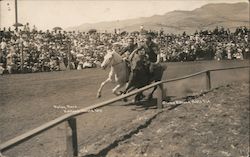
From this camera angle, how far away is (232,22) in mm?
10922

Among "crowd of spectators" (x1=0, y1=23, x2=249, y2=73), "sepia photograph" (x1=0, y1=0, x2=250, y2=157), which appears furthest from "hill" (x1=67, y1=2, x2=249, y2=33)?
"crowd of spectators" (x1=0, y1=23, x2=249, y2=73)

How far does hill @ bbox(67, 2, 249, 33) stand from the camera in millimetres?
7881

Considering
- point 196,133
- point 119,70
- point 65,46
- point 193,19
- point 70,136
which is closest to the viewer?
point 70,136

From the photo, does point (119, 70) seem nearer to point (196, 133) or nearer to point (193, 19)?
point (196, 133)

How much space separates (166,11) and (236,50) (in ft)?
31.9

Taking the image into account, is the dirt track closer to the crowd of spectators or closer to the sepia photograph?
the sepia photograph

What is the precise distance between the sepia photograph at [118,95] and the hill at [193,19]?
0.03m

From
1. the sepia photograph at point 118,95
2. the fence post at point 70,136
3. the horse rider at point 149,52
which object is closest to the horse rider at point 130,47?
the sepia photograph at point 118,95

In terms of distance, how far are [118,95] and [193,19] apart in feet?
11.1

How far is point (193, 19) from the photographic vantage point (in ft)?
34.7

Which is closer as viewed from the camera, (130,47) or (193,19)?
(130,47)

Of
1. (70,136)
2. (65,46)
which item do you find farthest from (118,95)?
(65,46)

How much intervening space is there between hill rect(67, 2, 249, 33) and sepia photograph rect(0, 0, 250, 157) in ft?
0.11

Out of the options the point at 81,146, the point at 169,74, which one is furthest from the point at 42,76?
the point at 81,146
